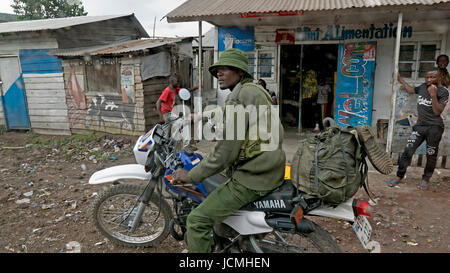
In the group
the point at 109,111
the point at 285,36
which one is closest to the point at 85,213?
the point at 109,111

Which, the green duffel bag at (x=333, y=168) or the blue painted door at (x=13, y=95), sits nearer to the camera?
the green duffel bag at (x=333, y=168)

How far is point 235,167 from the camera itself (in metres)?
2.45

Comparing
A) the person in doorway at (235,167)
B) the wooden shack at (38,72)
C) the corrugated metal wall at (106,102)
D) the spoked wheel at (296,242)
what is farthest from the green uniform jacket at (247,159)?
the wooden shack at (38,72)

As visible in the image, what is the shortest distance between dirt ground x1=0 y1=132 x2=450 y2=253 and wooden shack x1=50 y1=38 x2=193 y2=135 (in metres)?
2.00

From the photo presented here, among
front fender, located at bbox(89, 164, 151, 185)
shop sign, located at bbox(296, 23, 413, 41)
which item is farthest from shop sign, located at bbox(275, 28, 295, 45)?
front fender, located at bbox(89, 164, 151, 185)

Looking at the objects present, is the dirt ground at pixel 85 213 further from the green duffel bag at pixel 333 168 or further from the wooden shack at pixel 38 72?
the wooden shack at pixel 38 72

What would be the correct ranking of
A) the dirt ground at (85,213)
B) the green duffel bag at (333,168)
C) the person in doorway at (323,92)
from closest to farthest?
the green duffel bag at (333,168), the dirt ground at (85,213), the person in doorway at (323,92)

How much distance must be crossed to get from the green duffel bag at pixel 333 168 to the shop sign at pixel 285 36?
20.7 ft

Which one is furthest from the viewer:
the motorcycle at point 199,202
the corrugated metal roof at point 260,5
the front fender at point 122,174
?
the corrugated metal roof at point 260,5

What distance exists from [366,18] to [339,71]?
1.32 meters

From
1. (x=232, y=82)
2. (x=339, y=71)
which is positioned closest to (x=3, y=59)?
(x=339, y=71)

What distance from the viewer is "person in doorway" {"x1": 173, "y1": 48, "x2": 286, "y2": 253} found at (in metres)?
2.26

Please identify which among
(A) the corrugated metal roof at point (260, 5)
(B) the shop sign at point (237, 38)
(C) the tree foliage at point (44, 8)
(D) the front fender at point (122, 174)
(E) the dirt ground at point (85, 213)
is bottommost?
(E) the dirt ground at point (85, 213)

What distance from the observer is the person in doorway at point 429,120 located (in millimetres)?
4676
